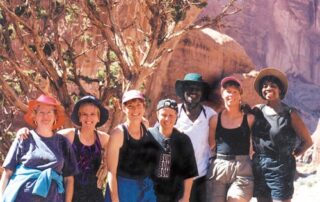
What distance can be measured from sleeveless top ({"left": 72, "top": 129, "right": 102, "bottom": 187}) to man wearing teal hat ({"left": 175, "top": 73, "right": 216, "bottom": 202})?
982 mm

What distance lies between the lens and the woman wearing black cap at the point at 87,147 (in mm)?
4195

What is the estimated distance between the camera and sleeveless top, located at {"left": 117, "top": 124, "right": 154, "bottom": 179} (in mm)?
4082

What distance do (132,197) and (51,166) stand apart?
745 millimetres

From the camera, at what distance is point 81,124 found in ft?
14.3

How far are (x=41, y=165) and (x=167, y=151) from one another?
112 centimetres

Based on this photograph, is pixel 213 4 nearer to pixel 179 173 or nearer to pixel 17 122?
pixel 17 122

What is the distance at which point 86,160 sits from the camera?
4191 mm

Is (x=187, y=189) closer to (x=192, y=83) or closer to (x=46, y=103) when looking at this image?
(x=192, y=83)

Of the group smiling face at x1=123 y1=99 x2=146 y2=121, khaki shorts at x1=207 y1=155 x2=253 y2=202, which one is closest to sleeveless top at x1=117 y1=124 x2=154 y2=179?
smiling face at x1=123 y1=99 x2=146 y2=121

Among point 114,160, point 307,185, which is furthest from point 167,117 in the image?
point 307,185

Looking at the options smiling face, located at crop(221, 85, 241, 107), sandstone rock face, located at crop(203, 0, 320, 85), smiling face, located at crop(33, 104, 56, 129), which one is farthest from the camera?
sandstone rock face, located at crop(203, 0, 320, 85)

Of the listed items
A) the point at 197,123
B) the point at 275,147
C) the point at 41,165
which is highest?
the point at 197,123

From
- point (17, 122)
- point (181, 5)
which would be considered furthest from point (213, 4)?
point (181, 5)

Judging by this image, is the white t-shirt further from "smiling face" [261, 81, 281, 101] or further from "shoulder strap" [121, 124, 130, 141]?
"shoulder strap" [121, 124, 130, 141]
